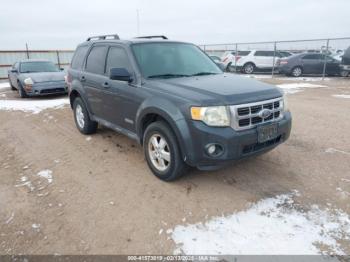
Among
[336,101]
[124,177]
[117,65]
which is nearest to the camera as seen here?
[124,177]

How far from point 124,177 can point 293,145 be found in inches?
118

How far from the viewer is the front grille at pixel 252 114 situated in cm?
322

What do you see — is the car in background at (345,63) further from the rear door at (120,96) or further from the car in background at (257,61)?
the rear door at (120,96)

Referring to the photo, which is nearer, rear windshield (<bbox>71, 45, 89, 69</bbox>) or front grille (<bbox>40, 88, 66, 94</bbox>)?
rear windshield (<bbox>71, 45, 89, 69</bbox>)

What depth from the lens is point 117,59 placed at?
14.9 feet

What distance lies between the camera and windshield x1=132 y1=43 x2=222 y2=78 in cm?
414

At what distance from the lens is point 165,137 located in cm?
356

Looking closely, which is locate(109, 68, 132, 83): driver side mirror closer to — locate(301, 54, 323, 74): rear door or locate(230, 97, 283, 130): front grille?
locate(230, 97, 283, 130): front grille

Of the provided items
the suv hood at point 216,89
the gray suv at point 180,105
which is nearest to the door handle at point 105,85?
the gray suv at point 180,105

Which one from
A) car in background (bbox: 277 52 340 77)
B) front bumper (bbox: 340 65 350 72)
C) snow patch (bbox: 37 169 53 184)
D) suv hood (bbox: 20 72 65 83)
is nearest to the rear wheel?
car in background (bbox: 277 52 340 77)

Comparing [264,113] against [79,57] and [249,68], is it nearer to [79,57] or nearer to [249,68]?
[79,57]

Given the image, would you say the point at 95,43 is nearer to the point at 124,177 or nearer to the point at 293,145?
the point at 124,177

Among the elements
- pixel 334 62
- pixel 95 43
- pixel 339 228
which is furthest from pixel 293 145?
pixel 334 62

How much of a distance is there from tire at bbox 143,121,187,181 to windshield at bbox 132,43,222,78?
0.86 meters
